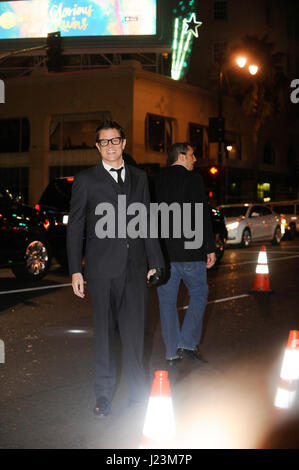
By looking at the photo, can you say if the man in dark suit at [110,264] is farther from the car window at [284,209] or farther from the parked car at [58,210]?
the car window at [284,209]

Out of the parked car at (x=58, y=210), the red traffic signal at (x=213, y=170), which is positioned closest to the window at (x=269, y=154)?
the red traffic signal at (x=213, y=170)

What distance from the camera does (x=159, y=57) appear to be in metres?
46.7

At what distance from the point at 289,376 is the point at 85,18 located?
4111 centimetres

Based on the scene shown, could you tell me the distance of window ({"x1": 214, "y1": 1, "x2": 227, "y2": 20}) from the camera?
55.6 meters

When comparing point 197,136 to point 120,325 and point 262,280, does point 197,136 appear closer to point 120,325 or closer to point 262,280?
point 262,280

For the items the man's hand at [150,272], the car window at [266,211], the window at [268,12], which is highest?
the window at [268,12]

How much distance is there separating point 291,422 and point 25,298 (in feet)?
22.9

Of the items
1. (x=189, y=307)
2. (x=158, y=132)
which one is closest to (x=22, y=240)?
(x=189, y=307)

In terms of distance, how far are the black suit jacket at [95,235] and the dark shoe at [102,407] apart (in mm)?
891

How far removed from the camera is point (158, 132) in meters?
43.2

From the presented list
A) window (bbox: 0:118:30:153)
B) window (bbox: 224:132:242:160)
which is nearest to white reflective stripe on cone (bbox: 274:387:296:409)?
window (bbox: 0:118:30:153)

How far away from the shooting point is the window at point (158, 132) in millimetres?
42438

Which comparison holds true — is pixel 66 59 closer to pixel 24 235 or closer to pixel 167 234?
pixel 24 235

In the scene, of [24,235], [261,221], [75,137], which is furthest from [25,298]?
[75,137]
